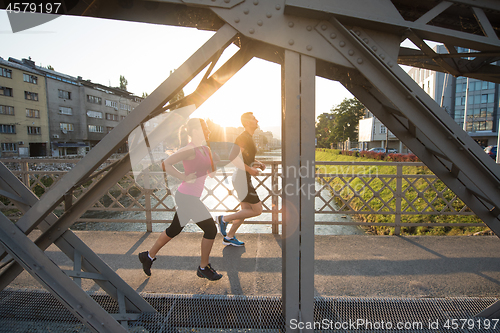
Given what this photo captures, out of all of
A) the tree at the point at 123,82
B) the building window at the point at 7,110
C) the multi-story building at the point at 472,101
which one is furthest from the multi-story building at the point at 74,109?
the multi-story building at the point at 472,101

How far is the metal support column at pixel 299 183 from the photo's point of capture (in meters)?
1.75

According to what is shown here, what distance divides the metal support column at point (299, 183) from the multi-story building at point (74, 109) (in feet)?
144

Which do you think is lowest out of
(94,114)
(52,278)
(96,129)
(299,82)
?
(52,278)

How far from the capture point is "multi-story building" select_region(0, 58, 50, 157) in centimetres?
3372

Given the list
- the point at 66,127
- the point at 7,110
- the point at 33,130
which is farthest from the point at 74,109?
the point at 7,110

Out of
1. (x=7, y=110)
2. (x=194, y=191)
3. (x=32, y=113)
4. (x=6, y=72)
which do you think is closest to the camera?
(x=194, y=191)

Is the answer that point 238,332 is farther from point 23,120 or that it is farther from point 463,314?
point 23,120

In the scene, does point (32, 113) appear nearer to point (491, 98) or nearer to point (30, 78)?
point (30, 78)

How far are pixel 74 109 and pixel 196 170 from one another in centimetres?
5426

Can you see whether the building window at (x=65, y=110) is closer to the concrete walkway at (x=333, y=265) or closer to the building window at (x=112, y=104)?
the building window at (x=112, y=104)

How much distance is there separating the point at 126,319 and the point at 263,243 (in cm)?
238

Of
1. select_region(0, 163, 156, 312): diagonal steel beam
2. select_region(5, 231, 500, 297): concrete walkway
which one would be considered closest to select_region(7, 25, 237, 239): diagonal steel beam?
select_region(0, 163, 156, 312): diagonal steel beam

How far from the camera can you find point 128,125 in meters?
1.70

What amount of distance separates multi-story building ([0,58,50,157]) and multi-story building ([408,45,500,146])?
205ft
